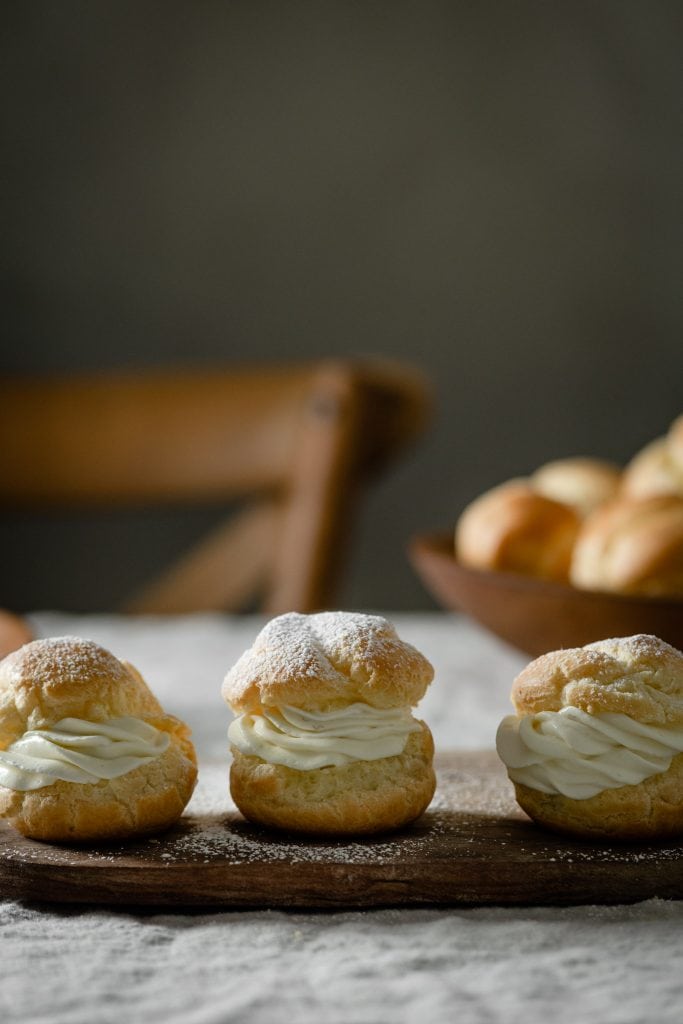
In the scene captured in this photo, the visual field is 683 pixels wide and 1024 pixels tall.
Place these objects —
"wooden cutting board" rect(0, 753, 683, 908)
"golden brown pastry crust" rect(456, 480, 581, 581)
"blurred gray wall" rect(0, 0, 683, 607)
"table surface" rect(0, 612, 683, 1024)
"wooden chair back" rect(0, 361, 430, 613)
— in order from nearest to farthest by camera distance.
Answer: "table surface" rect(0, 612, 683, 1024), "wooden cutting board" rect(0, 753, 683, 908), "golden brown pastry crust" rect(456, 480, 581, 581), "wooden chair back" rect(0, 361, 430, 613), "blurred gray wall" rect(0, 0, 683, 607)

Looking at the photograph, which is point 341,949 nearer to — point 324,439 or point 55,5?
point 324,439

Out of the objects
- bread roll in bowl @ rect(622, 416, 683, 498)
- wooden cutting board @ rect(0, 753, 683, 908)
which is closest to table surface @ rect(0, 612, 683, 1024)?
wooden cutting board @ rect(0, 753, 683, 908)

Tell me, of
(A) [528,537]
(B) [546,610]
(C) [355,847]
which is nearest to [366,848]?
(C) [355,847]

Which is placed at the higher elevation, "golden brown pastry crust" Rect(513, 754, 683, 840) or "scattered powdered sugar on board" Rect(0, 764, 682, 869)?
"golden brown pastry crust" Rect(513, 754, 683, 840)

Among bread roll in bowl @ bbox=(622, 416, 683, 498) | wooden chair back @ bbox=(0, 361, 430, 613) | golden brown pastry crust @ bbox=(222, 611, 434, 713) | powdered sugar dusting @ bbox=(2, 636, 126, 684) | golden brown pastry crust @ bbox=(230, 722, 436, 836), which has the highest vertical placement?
bread roll in bowl @ bbox=(622, 416, 683, 498)

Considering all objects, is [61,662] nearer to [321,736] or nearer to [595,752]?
[321,736]

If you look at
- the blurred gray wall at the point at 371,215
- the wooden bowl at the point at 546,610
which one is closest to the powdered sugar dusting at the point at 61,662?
the wooden bowl at the point at 546,610

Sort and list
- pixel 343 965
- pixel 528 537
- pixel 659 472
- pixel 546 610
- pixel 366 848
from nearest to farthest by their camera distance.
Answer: pixel 343 965, pixel 366 848, pixel 546 610, pixel 528 537, pixel 659 472

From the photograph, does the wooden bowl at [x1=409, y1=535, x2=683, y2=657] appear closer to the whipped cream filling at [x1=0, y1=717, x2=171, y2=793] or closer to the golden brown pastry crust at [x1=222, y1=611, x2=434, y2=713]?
the golden brown pastry crust at [x1=222, y1=611, x2=434, y2=713]
